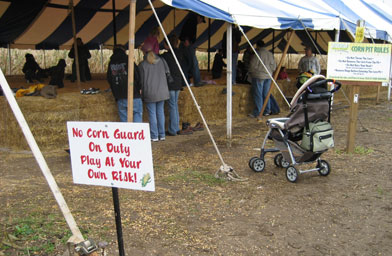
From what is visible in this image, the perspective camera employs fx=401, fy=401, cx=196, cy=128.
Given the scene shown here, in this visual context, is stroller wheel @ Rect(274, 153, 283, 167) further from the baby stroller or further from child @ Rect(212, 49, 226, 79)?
child @ Rect(212, 49, 226, 79)

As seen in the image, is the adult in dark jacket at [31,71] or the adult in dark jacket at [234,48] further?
the adult in dark jacket at [234,48]

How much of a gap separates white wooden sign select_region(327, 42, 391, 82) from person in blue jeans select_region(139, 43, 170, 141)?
9.28ft

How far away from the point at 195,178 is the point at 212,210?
1.06m

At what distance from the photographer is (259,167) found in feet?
17.7

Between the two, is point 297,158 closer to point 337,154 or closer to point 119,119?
point 337,154

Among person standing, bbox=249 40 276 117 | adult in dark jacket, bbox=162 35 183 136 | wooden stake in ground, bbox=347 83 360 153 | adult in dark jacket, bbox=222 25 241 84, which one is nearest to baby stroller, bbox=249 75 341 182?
wooden stake in ground, bbox=347 83 360 153

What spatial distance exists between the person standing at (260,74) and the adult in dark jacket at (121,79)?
147 inches

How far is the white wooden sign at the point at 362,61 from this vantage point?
6.03m

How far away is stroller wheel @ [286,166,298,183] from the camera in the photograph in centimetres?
493

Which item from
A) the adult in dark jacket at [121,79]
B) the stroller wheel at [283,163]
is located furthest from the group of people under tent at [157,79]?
the stroller wheel at [283,163]

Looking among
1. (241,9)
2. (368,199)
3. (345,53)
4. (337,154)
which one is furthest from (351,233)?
(241,9)

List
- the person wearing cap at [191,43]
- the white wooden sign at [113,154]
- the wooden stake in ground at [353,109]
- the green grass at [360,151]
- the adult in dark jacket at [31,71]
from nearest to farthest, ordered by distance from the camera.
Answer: the white wooden sign at [113,154] < the wooden stake in ground at [353,109] < the green grass at [360,151] < the person wearing cap at [191,43] < the adult in dark jacket at [31,71]

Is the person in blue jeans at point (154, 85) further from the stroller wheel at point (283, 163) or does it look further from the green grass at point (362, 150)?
the green grass at point (362, 150)

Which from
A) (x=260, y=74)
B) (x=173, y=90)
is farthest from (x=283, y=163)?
(x=260, y=74)
